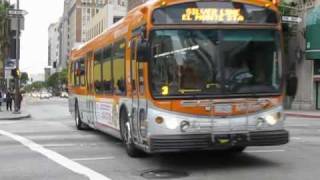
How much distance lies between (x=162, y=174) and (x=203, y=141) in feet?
3.06

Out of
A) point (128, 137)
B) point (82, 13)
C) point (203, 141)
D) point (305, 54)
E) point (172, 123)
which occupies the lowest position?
point (128, 137)

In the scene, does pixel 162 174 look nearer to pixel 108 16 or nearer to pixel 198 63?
pixel 198 63

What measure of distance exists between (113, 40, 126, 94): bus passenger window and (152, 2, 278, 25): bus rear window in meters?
2.54

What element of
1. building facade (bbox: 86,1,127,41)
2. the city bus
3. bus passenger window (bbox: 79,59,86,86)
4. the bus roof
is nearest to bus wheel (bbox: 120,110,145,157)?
the city bus

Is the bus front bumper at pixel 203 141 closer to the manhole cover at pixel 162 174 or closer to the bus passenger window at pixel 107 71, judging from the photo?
the manhole cover at pixel 162 174

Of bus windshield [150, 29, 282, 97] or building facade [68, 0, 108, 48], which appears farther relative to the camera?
building facade [68, 0, 108, 48]

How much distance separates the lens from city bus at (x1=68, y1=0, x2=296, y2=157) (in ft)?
36.2

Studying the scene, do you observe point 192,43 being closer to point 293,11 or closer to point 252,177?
point 252,177

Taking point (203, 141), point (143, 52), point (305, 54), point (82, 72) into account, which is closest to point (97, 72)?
point (82, 72)

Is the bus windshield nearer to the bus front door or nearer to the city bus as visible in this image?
the city bus

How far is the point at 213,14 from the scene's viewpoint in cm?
1132

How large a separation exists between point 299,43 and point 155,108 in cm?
3595

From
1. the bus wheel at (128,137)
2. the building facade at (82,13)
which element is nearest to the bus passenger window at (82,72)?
the bus wheel at (128,137)

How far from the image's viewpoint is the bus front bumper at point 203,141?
1096cm
